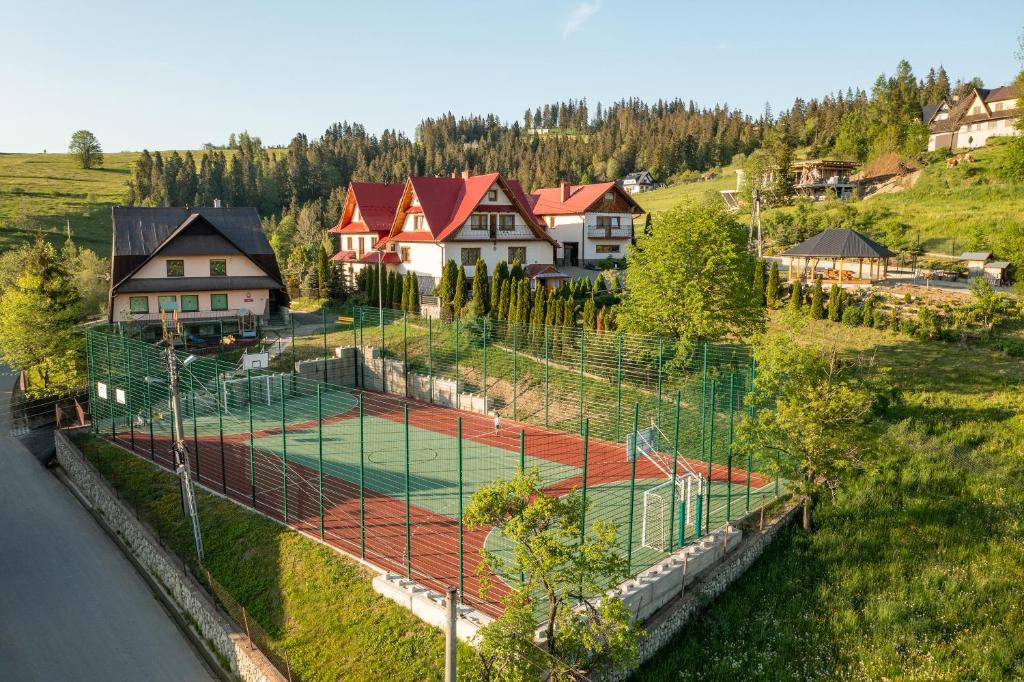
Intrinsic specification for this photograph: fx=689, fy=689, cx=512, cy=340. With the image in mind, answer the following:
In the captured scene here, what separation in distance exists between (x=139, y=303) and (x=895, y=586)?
102 ft

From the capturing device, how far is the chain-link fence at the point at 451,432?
42.6 ft

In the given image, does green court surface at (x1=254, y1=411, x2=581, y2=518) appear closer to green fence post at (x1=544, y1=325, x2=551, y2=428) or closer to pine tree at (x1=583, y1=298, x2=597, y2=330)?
green fence post at (x1=544, y1=325, x2=551, y2=428)

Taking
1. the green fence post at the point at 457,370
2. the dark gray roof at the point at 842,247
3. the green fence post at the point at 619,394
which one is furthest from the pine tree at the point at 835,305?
the green fence post at the point at 457,370

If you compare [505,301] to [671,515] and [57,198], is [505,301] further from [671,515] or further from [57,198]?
[57,198]

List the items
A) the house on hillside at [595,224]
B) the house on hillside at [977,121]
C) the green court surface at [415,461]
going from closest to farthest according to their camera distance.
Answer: the green court surface at [415,461] → the house on hillside at [595,224] → the house on hillside at [977,121]

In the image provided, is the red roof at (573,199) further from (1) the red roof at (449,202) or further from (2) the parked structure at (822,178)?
(2) the parked structure at (822,178)

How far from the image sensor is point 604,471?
16.6 m

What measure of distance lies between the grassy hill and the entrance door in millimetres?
43446

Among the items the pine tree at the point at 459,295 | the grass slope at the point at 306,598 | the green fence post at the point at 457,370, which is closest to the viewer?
the grass slope at the point at 306,598

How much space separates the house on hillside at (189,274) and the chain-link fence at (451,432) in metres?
A: 8.33

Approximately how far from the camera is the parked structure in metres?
63.7

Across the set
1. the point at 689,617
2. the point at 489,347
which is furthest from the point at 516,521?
the point at 489,347

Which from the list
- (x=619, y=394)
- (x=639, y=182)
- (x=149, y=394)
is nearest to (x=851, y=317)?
(x=619, y=394)

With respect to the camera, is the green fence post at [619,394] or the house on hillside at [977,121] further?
the house on hillside at [977,121]
